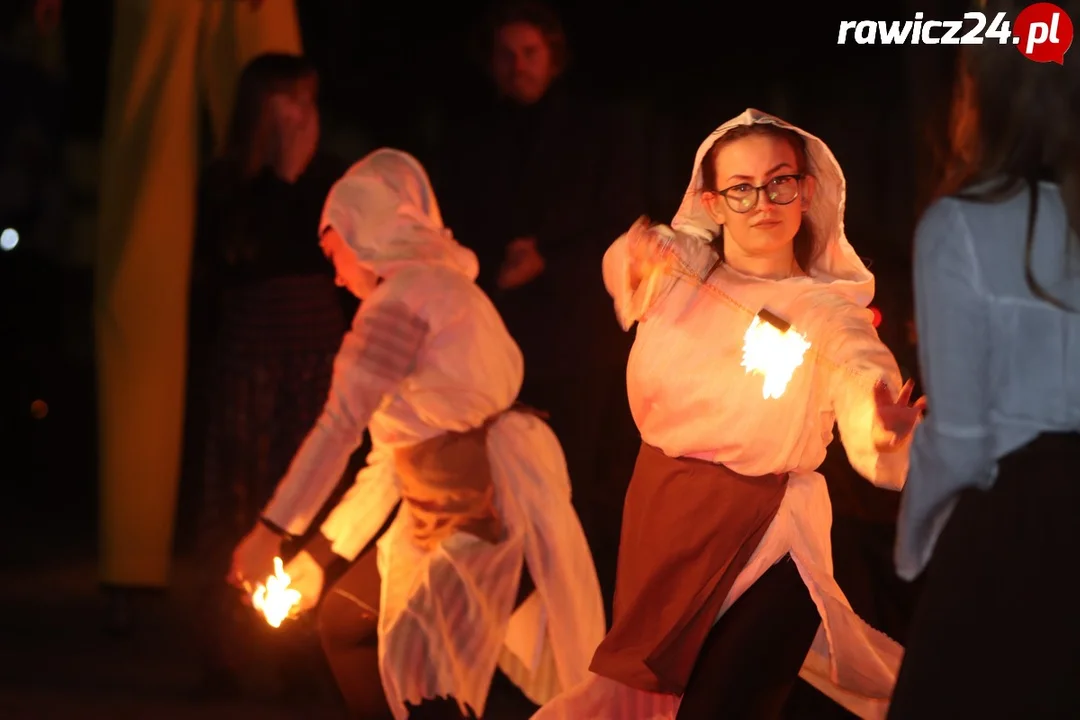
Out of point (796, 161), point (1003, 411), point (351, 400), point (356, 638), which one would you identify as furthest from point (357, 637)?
point (1003, 411)

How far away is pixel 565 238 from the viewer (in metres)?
3.52

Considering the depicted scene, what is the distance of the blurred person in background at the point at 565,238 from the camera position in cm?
351

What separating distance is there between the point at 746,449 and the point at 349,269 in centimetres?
120

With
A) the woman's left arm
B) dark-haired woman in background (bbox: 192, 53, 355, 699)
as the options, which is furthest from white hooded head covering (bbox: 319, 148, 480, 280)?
the woman's left arm

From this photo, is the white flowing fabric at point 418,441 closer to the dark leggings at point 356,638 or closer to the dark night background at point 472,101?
the dark leggings at point 356,638

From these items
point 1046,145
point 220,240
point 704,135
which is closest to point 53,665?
point 220,240

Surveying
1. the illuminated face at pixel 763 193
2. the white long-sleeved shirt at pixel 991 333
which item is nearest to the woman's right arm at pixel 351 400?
the illuminated face at pixel 763 193

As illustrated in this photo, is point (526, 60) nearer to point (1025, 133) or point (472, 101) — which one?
point (472, 101)

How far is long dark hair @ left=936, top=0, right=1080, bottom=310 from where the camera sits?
1893mm

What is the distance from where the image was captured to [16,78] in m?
4.70

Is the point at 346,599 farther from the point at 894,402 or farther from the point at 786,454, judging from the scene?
the point at 894,402

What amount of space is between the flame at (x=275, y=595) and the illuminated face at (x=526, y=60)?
1.33 metres
